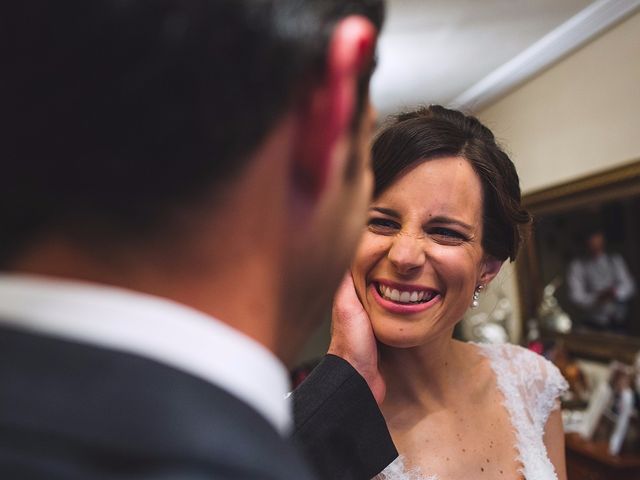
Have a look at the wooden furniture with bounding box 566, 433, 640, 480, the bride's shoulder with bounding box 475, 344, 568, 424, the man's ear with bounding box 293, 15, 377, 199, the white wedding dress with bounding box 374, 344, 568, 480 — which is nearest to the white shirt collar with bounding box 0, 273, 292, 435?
the man's ear with bounding box 293, 15, 377, 199

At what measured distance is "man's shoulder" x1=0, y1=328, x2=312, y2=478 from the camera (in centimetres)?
34

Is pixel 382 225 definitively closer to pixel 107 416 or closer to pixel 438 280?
pixel 438 280

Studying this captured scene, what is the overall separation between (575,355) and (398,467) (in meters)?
2.96

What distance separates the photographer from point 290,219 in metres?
0.46

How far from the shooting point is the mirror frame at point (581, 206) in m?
3.30

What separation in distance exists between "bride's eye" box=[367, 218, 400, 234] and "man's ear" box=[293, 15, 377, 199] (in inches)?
32.5

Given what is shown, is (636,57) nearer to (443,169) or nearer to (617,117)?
(617,117)

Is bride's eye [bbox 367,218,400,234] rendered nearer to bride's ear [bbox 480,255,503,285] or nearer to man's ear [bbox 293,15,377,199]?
bride's ear [bbox 480,255,503,285]

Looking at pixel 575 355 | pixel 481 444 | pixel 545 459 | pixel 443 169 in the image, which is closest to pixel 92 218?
pixel 443 169

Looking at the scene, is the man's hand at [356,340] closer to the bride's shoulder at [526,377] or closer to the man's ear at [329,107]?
the bride's shoulder at [526,377]

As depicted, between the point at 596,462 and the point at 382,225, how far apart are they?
2.37 metres

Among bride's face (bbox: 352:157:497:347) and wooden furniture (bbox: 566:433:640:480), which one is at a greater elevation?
bride's face (bbox: 352:157:497:347)

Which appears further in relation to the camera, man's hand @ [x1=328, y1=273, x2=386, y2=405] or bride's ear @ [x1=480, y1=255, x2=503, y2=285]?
bride's ear @ [x1=480, y1=255, x2=503, y2=285]

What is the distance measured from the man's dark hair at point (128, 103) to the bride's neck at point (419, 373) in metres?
1.02
